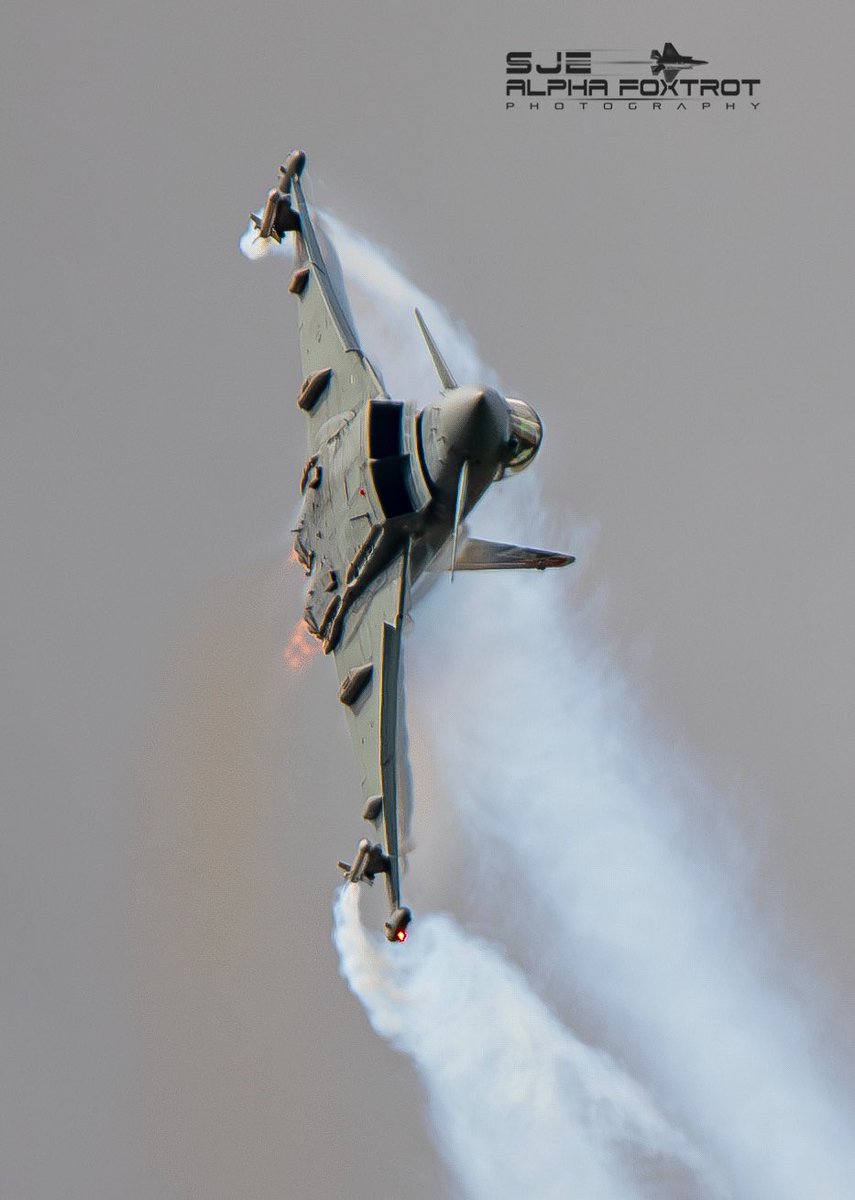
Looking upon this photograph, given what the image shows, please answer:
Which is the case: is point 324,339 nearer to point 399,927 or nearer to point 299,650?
point 299,650

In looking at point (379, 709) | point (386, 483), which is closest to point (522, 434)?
point (386, 483)

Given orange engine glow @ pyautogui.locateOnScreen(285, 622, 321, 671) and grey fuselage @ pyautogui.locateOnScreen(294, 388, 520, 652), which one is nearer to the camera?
grey fuselage @ pyautogui.locateOnScreen(294, 388, 520, 652)

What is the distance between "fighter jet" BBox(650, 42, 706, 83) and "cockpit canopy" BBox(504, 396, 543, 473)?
21.6 meters

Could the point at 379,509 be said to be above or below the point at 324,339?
below

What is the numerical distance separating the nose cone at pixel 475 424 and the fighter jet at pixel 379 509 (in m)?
0.03

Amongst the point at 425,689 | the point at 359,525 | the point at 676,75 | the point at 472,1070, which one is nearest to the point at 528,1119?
the point at 472,1070

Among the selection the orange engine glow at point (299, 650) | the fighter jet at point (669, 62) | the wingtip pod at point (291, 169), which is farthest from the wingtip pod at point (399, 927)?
the fighter jet at point (669, 62)

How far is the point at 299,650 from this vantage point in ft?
155

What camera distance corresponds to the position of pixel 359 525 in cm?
3969

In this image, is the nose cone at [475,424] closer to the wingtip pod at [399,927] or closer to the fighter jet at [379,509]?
the fighter jet at [379,509]

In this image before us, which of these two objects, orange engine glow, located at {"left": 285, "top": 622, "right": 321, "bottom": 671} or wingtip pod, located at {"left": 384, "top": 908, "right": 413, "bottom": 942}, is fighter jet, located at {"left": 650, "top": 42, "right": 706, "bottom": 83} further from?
wingtip pod, located at {"left": 384, "top": 908, "right": 413, "bottom": 942}

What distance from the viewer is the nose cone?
1431 inches

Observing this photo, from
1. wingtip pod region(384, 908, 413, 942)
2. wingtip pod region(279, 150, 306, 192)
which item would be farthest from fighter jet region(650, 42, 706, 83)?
wingtip pod region(384, 908, 413, 942)

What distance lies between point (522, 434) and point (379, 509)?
3439mm
